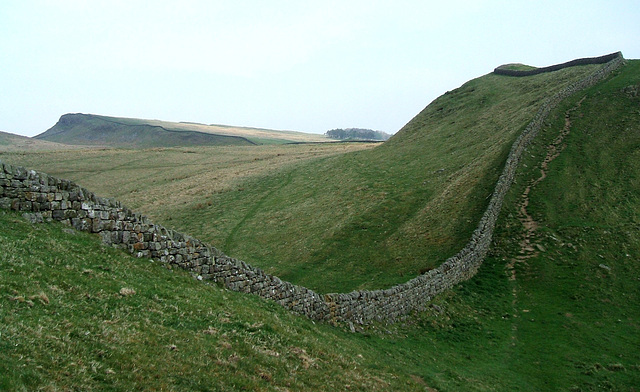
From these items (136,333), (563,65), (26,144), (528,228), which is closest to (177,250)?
(136,333)

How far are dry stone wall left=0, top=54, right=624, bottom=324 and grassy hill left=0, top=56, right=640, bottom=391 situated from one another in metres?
0.82

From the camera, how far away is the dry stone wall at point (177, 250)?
1522 cm

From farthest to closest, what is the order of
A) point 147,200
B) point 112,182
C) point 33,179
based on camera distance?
point 112,182 < point 147,200 < point 33,179

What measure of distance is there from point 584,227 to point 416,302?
1736 centimetres

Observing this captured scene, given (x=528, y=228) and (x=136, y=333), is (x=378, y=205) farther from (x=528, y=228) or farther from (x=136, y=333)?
(x=136, y=333)

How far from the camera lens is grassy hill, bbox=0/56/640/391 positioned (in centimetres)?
923

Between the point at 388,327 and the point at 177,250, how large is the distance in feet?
38.5

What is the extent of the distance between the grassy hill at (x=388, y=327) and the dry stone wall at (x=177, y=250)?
2.70ft

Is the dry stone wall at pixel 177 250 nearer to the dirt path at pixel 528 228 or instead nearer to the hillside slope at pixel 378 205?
the hillside slope at pixel 378 205

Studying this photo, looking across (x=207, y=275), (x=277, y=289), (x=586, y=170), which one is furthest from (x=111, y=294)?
(x=586, y=170)

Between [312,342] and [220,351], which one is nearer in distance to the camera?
[220,351]

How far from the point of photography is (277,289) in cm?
1966

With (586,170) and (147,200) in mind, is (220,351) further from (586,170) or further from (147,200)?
(147,200)

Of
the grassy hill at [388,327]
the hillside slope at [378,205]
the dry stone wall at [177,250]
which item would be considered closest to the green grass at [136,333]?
the grassy hill at [388,327]
